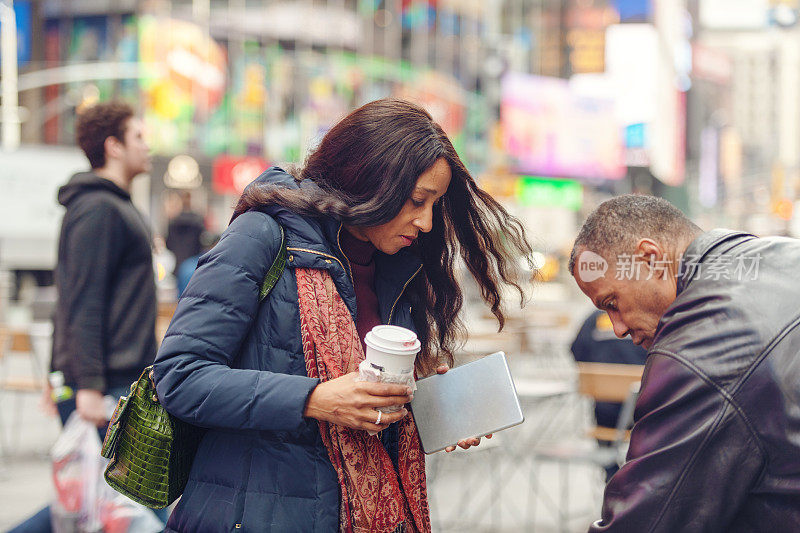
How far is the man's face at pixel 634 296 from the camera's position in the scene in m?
2.13

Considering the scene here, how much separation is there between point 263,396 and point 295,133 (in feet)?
124

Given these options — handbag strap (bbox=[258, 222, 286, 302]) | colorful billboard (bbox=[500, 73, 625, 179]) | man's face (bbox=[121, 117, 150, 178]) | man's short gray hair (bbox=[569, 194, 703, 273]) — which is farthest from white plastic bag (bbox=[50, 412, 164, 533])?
colorful billboard (bbox=[500, 73, 625, 179])

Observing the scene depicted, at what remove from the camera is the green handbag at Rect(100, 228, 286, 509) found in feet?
7.31

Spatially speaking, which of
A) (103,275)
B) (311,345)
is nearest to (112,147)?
(103,275)

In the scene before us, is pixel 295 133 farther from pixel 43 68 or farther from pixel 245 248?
pixel 245 248

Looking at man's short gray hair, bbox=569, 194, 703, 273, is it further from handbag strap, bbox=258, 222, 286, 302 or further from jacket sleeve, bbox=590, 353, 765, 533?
handbag strap, bbox=258, 222, 286, 302

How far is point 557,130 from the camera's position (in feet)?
151

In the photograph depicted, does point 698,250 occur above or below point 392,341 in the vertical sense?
above

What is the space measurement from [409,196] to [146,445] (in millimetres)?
935

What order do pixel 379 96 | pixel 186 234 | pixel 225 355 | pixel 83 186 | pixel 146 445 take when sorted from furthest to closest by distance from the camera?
pixel 379 96 < pixel 186 234 < pixel 83 186 < pixel 146 445 < pixel 225 355

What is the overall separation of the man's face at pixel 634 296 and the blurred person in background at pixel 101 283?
2.42 metres

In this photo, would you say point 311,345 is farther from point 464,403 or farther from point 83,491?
point 83,491

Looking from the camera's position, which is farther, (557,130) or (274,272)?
(557,130)

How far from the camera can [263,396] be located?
6.70ft
